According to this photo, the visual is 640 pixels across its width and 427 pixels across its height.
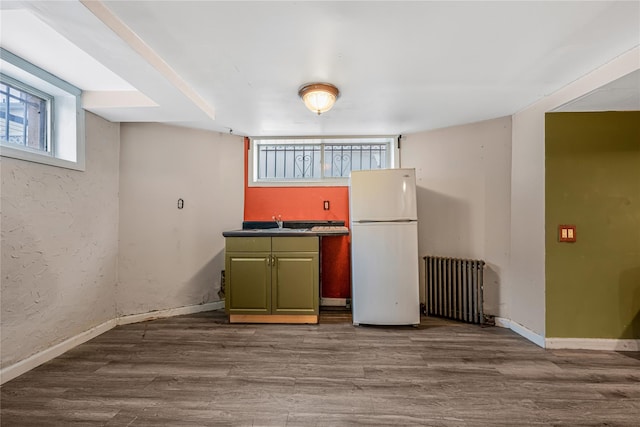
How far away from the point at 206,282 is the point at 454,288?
2838 millimetres

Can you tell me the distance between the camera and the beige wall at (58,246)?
6.23 feet

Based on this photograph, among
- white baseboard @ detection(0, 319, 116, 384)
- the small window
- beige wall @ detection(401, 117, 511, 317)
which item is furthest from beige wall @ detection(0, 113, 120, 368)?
beige wall @ detection(401, 117, 511, 317)

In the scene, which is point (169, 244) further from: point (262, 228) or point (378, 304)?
point (378, 304)

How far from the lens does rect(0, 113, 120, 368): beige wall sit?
1.90 metres

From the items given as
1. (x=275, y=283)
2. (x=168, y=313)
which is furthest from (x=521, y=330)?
(x=168, y=313)

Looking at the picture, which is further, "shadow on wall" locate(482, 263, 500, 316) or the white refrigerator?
"shadow on wall" locate(482, 263, 500, 316)

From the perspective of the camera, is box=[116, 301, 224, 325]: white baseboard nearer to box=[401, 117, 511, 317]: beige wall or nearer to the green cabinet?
the green cabinet

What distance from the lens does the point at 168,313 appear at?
→ 3.08m

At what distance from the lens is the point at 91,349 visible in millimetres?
2322

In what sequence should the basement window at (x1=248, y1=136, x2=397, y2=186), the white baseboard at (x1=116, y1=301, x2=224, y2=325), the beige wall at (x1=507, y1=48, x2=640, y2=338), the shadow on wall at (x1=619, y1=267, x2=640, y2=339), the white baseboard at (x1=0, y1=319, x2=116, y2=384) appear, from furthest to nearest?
the basement window at (x1=248, y1=136, x2=397, y2=186) → the white baseboard at (x1=116, y1=301, x2=224, y2=325) → the beige wall at (x1=507, y1=48, x2=640, y2=338) → the shadow on wall at (x1=619, y1=267, x2=640, y2=339) → the white baseboard at (x1=0, y1=319, x2=116, y2=384)

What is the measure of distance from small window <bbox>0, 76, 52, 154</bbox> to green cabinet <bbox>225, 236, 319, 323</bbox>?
6.15 ft

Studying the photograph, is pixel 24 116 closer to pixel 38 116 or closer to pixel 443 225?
pixel 38 116

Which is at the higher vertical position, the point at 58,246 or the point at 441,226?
the point at 441,226

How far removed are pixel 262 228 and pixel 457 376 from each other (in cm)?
250
